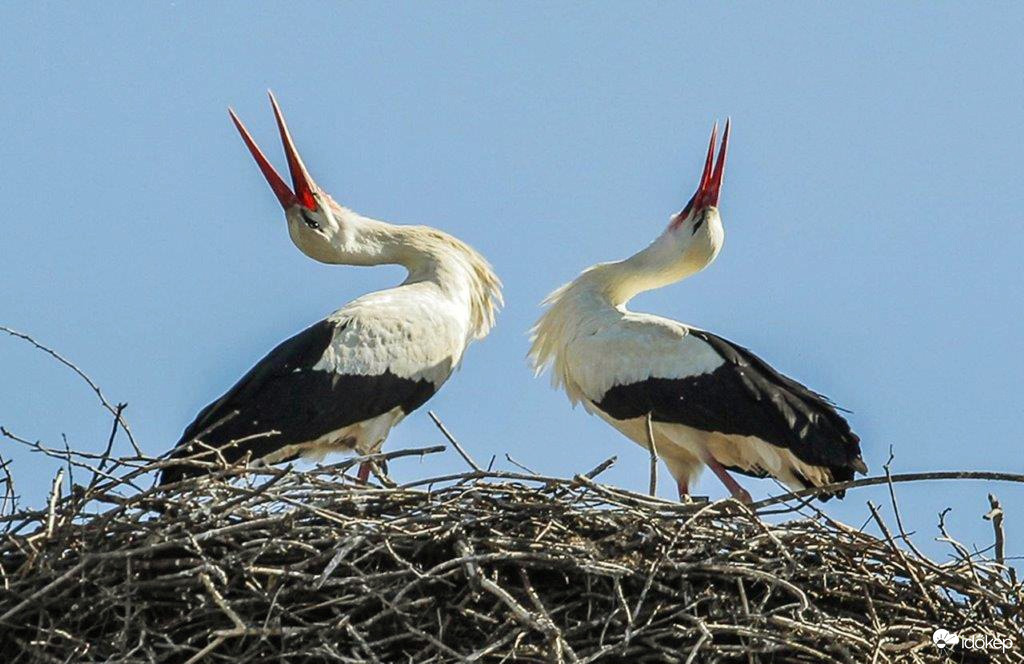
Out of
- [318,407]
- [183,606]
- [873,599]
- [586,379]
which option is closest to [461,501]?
[183,606]

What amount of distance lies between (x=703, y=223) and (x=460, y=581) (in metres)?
3.13

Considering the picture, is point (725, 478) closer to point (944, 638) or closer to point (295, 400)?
point (295, 400)

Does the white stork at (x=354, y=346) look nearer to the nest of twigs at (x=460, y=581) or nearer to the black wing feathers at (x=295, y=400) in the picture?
the black wing feathers at (x=295, y=400)

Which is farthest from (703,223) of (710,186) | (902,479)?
(902,479)

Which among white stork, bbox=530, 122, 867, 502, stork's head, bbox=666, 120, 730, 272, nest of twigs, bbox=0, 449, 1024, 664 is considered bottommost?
nest of twigs, bbox=0, 449, 1024, 664

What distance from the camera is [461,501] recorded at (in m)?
5.32

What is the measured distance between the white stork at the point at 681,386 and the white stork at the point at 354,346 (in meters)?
0.40

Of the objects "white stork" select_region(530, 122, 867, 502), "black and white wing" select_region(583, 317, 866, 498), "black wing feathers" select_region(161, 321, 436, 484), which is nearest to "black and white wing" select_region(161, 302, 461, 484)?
"black wing feathers" select_region(161, 321, 436, 484)

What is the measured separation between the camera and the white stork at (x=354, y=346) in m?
6.89

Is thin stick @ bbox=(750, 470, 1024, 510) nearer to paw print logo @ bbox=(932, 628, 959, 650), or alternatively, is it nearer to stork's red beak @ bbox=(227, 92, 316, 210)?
paw print logo @ bbox=(932, 628, 959, 650)

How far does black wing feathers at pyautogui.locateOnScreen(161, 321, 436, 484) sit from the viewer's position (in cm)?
682

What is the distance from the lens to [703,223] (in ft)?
26.2

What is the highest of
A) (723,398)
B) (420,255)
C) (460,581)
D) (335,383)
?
(420,255)

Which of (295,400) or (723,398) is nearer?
(295,400)
